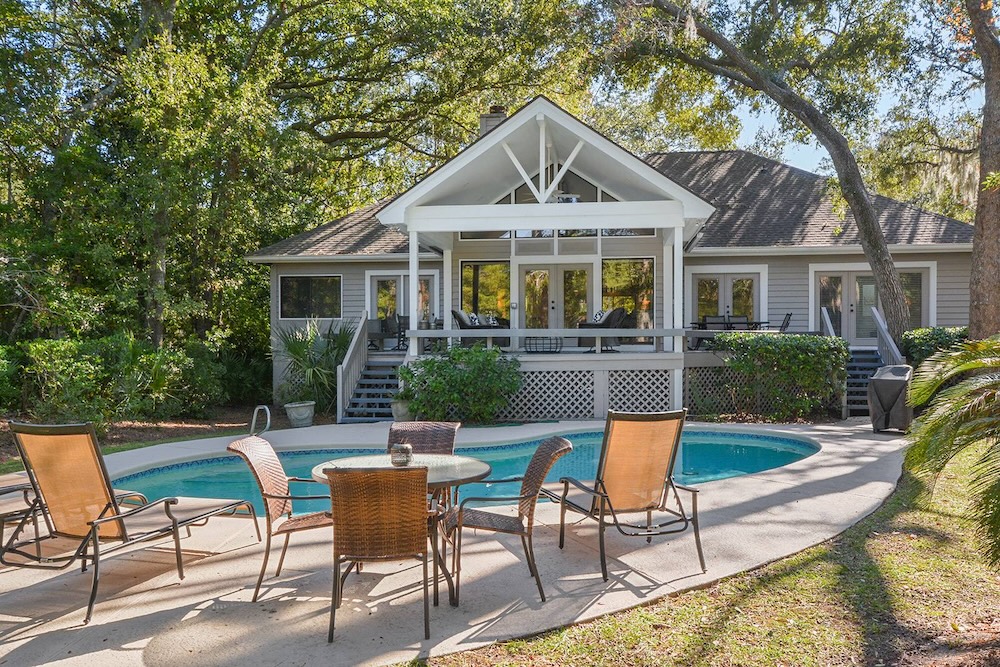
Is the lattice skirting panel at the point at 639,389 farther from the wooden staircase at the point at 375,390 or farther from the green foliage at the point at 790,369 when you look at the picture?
the wooden staircase at the point at 375,390

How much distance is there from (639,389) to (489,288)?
4779 millimetres

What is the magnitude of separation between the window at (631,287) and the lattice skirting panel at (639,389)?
3089 millimetres

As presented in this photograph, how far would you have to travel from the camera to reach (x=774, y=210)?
17.9m

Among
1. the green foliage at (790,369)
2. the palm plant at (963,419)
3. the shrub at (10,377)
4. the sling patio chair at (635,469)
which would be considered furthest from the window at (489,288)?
the palm plant at (963,419)

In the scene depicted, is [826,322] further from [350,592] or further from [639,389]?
[350,592]

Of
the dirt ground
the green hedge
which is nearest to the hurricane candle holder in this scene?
the dirt ground

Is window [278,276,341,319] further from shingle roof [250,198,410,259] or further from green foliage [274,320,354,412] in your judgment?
green foliage [274,320,354,412]

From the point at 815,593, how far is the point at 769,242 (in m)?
13.3

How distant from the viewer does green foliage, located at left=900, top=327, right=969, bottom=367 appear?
13.9 m

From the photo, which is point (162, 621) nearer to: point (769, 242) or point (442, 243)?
point (442, 243)

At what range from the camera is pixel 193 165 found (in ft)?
48.8

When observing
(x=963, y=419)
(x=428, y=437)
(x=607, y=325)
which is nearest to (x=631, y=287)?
(x=607, y=325)

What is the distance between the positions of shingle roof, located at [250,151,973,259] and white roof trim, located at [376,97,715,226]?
2.57 m

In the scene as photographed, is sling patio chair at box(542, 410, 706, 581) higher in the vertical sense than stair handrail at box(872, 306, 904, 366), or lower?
lower
